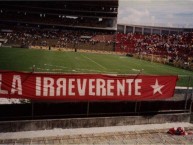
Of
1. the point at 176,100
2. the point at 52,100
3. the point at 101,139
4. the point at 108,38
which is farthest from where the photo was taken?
the point at 108,38

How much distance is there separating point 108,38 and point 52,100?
5811cm

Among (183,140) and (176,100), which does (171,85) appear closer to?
(176,100)

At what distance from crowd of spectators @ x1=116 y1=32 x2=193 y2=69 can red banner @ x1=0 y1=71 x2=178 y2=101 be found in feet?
86.2

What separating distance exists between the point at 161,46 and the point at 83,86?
149ft

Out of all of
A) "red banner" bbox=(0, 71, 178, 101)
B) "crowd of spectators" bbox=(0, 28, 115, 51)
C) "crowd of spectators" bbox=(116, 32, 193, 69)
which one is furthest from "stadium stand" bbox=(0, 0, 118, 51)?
"red banner" bbox=(0, 71, 178, 101)

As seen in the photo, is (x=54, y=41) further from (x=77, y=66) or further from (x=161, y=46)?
(x=77, y=66)

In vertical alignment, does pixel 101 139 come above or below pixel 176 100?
below

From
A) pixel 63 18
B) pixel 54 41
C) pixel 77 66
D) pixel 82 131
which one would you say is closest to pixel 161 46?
pixel 54 41

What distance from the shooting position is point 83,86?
1223 cm

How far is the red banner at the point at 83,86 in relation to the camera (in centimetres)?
1148

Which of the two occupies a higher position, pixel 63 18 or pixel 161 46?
pixel 63 18

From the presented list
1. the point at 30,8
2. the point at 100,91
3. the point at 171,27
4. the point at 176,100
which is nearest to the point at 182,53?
the point at 176,100

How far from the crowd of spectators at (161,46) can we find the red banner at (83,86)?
2627 cm

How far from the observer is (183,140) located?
11547mm
